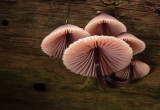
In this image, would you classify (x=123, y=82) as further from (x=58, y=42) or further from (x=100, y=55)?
(x=58, y=42)

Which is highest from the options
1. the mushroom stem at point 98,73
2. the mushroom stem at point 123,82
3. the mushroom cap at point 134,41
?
the mushroom cap at point 134,41

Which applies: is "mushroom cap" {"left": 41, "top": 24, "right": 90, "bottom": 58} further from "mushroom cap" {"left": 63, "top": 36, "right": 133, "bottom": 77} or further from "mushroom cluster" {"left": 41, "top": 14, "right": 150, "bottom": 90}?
"mushroom cap" {"left": 63, "top": 36, "right": 133, "bottom": 77}

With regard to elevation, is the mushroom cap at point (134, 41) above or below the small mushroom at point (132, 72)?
above

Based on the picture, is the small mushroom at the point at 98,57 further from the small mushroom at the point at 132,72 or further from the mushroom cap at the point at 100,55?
the small mushroom at the point at 132,72

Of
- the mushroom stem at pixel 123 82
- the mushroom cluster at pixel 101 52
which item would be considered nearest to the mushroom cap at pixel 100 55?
the mushroom cluster at pixel 101 52

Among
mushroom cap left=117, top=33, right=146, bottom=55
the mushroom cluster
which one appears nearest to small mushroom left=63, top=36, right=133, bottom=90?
the mushroom cluster

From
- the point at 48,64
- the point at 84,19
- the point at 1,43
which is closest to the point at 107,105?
the point at 48,64

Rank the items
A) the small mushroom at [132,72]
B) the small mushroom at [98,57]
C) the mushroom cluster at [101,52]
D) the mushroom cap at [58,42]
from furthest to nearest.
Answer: the small mushroom at [132,72]
the mushroom cap at [58,42]
the mushroom cluster at [101,52]
the small mushroom at [98,57]
